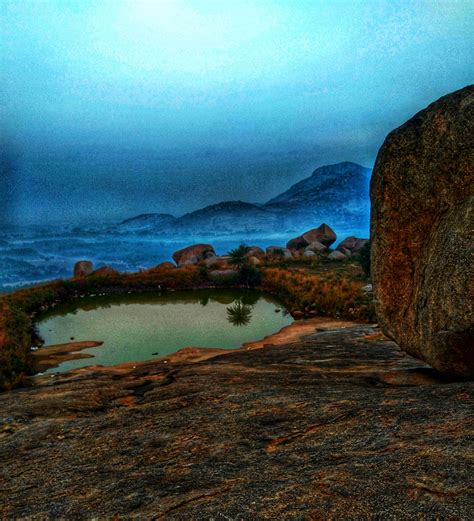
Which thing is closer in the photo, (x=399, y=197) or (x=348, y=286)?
(x=399, y=197)

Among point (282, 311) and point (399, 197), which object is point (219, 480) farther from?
point (282, 311)

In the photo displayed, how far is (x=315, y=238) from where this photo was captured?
6066 centimetres

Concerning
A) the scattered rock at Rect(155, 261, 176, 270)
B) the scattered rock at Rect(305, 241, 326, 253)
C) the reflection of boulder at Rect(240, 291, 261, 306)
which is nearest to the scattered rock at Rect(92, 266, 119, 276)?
the scattered rock at Rect(155, 261, 176, 270)

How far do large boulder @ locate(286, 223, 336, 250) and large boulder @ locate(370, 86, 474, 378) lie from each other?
5252 centimetres

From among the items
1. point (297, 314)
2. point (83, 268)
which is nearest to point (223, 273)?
point (297, 314)

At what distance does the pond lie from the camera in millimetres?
18359

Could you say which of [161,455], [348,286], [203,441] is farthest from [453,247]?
[348,286]

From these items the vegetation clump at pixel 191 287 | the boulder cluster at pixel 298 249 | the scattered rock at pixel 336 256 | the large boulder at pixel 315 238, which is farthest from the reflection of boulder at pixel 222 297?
the large boulder at pixel 315 238

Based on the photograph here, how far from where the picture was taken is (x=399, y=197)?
7.43 metres

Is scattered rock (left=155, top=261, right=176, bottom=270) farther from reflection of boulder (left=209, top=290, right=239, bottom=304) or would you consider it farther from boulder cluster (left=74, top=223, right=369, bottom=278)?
reflection of boulder (left=209, top=290, right=239, bottom=304)

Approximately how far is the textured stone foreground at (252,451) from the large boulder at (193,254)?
45.4 m

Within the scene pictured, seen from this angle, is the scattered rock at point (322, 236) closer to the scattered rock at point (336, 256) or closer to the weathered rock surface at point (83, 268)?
the scattered rock at point (336, 256)

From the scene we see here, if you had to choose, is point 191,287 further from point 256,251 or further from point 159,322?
point 256,251

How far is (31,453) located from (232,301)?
24568 millimetres
